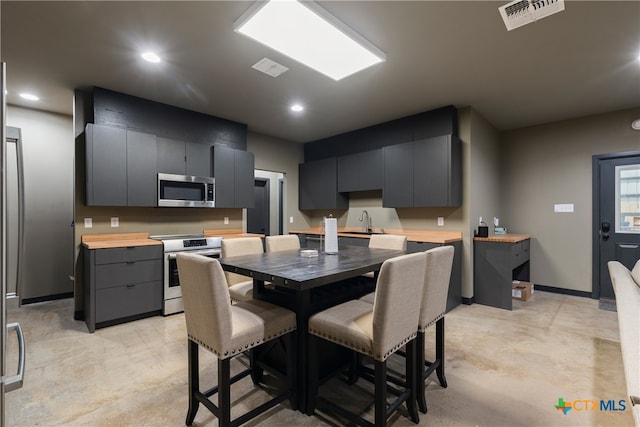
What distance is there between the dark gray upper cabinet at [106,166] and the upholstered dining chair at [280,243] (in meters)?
1.81

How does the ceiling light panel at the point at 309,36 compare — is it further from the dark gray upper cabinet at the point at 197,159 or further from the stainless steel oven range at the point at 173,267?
the stainless steel oven range at the point at 173,267

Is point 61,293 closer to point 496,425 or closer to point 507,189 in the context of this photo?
point 496,425

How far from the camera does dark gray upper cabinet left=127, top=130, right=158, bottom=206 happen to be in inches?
138

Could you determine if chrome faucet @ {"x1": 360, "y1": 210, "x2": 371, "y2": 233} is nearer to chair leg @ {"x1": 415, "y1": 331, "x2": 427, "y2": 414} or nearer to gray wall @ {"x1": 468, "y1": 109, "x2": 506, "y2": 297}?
gray wall @ {"x1": 468, "y1": 109, "x2": 506, "y2": 297}

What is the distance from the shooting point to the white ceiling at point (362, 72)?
2139 mm

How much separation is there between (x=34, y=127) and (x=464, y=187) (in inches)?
224

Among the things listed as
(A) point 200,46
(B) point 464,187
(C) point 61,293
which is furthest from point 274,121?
(C) point 61,293

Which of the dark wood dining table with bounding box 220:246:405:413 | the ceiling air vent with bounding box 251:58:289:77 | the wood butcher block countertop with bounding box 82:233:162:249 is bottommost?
the dark wood dining table with bounding box 220:246:405:413

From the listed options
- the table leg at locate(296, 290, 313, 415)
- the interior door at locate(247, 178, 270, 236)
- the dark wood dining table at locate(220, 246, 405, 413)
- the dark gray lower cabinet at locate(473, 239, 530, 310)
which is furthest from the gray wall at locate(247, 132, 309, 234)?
the table leg at locate(296, 290, 313, 415)

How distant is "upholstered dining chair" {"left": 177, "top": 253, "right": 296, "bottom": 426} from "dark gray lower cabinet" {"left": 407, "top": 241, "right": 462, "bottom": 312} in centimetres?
242

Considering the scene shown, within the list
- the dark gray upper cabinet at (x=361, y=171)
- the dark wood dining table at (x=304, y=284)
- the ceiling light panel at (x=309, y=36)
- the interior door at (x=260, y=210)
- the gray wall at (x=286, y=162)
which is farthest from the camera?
the interior door at (x=260, y=210)

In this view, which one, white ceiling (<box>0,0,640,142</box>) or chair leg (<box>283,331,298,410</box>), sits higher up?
white ceiling (<box>0,0,640,142</box>)

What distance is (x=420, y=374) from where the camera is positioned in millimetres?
1875

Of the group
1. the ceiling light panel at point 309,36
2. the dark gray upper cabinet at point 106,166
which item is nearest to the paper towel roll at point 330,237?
the ceiling light panel at point 309,36
